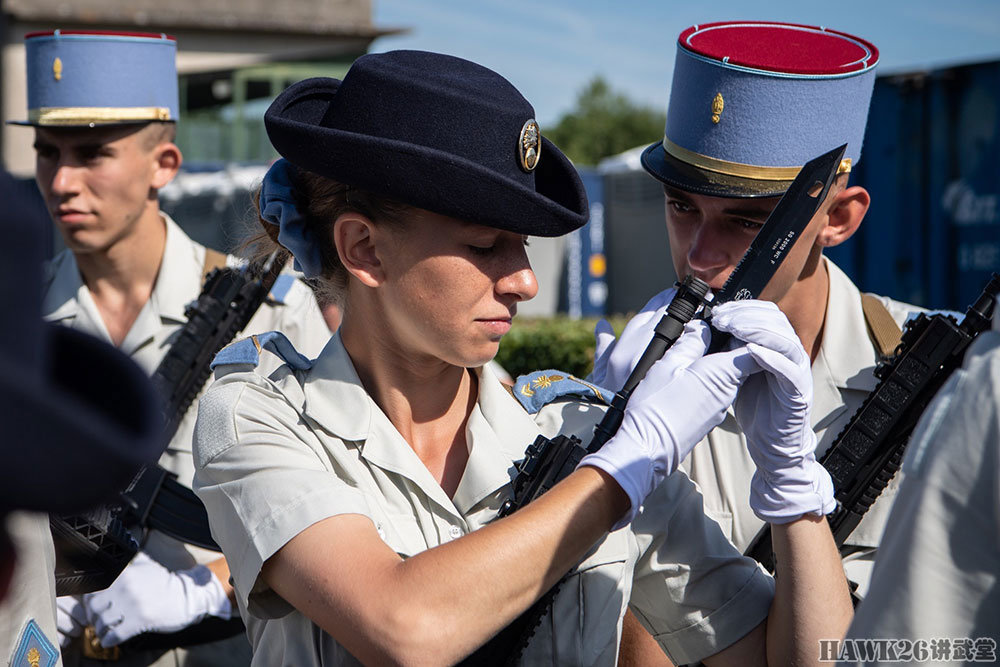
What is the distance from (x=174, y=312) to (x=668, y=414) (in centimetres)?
229

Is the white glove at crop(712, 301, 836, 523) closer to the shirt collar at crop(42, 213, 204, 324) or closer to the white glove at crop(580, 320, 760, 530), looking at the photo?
the white glove at crop(580, 320, 760, 530)

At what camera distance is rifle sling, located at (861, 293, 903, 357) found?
2.72 metres

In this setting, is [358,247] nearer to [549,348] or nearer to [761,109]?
[761,109]

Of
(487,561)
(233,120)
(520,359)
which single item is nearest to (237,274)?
(487,561)

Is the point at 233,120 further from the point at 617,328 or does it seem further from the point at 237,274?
the point at 237,274

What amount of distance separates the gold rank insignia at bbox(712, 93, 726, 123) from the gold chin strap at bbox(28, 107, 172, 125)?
A: 214 centimetres

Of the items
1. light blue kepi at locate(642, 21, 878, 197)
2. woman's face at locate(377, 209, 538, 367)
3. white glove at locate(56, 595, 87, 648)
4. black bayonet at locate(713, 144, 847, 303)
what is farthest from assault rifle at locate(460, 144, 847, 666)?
white glove at locate(56, 595, 87, 648)

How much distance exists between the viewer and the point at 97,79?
371 centimetres

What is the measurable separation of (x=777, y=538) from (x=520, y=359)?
697 centimetres

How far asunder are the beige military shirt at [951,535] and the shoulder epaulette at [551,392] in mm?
1093

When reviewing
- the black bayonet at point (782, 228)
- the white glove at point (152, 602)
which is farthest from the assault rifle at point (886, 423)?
the white glove at point (152, 602)

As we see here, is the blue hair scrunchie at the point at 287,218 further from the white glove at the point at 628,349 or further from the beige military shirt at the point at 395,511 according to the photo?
the white glove at the point at 628,349

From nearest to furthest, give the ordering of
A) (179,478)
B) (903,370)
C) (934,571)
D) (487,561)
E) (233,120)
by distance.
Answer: (934,571), (487,561), (903,370), (179,478), (233,120)

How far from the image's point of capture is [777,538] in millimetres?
1956
